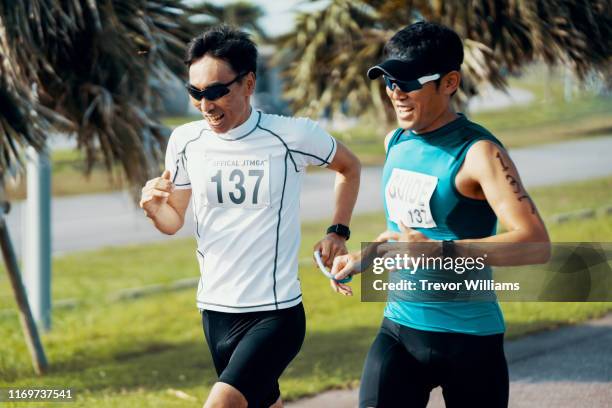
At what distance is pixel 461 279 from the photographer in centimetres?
356

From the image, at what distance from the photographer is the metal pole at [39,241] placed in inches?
365

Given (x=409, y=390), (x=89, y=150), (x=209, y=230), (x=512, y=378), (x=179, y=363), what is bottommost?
(x=179, y=363)

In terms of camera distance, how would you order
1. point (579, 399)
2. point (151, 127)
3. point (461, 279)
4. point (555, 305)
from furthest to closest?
point (555, 305) < point (151, 127) < point (579, 399) < point (461, 279)

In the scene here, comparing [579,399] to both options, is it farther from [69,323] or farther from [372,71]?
[69,323]

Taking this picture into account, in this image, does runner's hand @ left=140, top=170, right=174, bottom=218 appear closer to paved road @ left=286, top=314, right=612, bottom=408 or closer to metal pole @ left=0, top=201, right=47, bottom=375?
paved road @ left=286, top=314, right=612, bottom=408

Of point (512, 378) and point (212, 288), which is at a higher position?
point (212, 288)

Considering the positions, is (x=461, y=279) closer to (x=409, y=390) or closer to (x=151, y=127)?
(x=409, y=390)

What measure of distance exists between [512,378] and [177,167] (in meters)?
3.47

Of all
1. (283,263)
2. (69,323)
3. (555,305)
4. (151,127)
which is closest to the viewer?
(283,263)

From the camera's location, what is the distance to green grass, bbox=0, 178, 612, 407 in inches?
281

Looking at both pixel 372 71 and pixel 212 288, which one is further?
pixel 212 288

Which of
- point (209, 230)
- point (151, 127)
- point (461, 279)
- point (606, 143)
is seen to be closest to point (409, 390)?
point (461, 279)

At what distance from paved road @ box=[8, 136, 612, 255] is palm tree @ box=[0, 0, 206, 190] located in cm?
557

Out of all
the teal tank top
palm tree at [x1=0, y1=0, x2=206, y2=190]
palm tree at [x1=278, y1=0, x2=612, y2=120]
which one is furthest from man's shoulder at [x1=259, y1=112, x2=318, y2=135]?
palm tree at [x1=278, y1=0, x2=612, y2=120]
